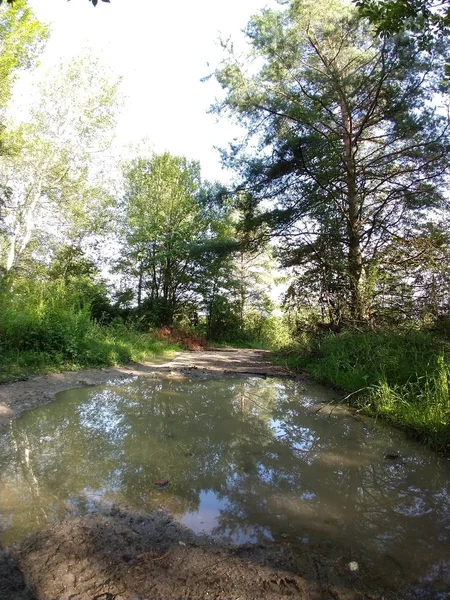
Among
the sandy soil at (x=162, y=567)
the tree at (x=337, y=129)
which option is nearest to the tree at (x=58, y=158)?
the tree at (x=337, y=129)

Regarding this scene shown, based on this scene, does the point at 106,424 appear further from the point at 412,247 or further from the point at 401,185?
the point at 401,185

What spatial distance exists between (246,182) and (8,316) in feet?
23.8

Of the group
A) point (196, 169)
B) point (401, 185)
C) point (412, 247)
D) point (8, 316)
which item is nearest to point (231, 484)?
point (8, 316)

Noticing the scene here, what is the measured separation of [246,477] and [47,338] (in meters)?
6.12

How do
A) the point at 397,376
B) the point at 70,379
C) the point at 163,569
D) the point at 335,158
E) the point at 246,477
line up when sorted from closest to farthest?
the point at 163,569 < the point at 246,477 < the point at 397,376 < the point at 70,379 < the point at 335,158

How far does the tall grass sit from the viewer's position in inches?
274

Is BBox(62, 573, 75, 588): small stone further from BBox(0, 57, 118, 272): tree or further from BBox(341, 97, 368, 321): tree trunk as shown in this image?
BBox(0, 57, 118, 272): tree

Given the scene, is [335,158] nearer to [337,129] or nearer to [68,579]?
[337,129]

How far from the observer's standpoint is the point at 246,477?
314cm

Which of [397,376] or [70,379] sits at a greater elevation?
[397,376]

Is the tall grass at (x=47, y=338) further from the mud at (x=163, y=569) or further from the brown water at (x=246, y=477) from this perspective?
the mud at (x=163, y=569)

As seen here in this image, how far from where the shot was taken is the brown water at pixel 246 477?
2.32m

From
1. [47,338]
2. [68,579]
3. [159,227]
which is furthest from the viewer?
[159,227]

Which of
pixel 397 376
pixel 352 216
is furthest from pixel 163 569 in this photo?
pixel 352 216
